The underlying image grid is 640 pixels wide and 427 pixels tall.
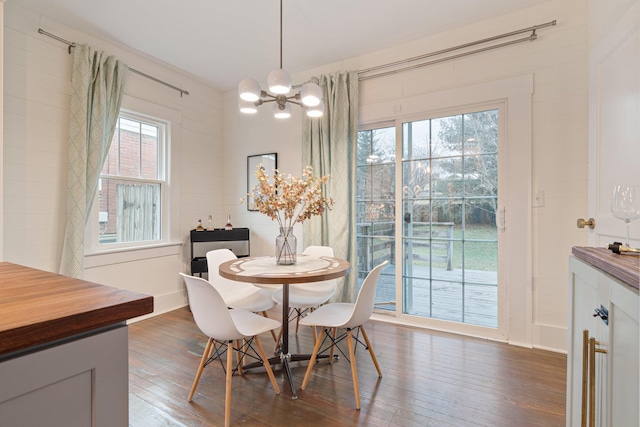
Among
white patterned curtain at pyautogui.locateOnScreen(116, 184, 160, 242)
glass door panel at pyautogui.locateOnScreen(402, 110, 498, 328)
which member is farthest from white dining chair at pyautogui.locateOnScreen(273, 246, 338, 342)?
white patterned curtain at pyautogui.locateOnScreen(116, 184, 160, 242)

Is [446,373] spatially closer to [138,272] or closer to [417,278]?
[417,278]

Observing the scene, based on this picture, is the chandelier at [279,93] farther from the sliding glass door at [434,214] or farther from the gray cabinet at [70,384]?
the gray cabinet at [70,384]

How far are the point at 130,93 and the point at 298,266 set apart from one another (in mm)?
2753

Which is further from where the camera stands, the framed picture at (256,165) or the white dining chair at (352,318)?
the framed picture at (256,165)

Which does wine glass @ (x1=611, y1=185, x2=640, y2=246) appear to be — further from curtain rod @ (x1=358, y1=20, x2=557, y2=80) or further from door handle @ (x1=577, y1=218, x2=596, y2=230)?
curtain rod @ (x1=358, y1=20, x2=557, y2=80)

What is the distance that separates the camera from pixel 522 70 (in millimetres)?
2754

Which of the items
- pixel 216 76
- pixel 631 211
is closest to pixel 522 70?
pixel 631 211

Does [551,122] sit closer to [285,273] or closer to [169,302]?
[285,273]

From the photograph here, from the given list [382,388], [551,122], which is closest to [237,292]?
[382,388]

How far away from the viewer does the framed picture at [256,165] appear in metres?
4.13

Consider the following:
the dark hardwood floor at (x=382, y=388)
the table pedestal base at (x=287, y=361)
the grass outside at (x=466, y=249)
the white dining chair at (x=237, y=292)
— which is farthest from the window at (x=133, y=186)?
the grass outside at (x=466, y=249)

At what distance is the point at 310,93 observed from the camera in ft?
7.28

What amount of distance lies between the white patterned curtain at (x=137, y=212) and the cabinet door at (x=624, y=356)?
12.8ft

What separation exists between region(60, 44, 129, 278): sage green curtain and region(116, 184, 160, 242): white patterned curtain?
47cm
